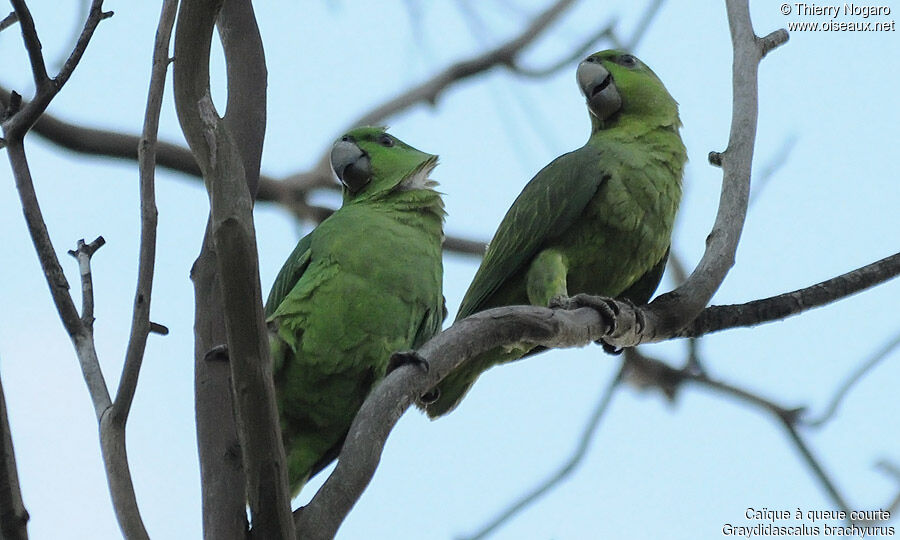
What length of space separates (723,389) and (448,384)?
1703mm

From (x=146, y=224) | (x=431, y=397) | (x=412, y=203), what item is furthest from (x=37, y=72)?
(x=412, y=203)

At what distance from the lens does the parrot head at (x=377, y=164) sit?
3320 millimetres

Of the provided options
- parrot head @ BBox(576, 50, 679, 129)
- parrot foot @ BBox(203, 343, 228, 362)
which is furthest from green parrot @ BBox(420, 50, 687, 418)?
parrot foot @ BBox(203, 343, 228, 362)

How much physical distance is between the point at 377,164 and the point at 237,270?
189cm

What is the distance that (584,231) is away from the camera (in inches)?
127

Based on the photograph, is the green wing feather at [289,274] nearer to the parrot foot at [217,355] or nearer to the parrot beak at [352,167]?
the parrot beak at [352,167]

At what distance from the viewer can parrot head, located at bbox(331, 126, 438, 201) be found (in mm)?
3320

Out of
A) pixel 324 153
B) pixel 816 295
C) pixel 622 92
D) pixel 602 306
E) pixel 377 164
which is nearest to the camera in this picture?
pixel 602 306

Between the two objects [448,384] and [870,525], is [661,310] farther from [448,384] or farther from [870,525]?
[870,525]

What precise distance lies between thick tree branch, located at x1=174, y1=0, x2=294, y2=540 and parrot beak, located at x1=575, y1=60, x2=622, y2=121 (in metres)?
2.22

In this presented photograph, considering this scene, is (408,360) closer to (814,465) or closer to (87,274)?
(87,274)

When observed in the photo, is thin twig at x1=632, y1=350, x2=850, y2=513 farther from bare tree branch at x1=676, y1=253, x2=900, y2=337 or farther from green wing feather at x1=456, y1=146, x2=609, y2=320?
green wing feather at x1=456, y1=146, x2=609, y2=320

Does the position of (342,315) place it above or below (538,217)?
below

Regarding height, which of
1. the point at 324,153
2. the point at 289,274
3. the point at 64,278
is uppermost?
the point at 324,153
